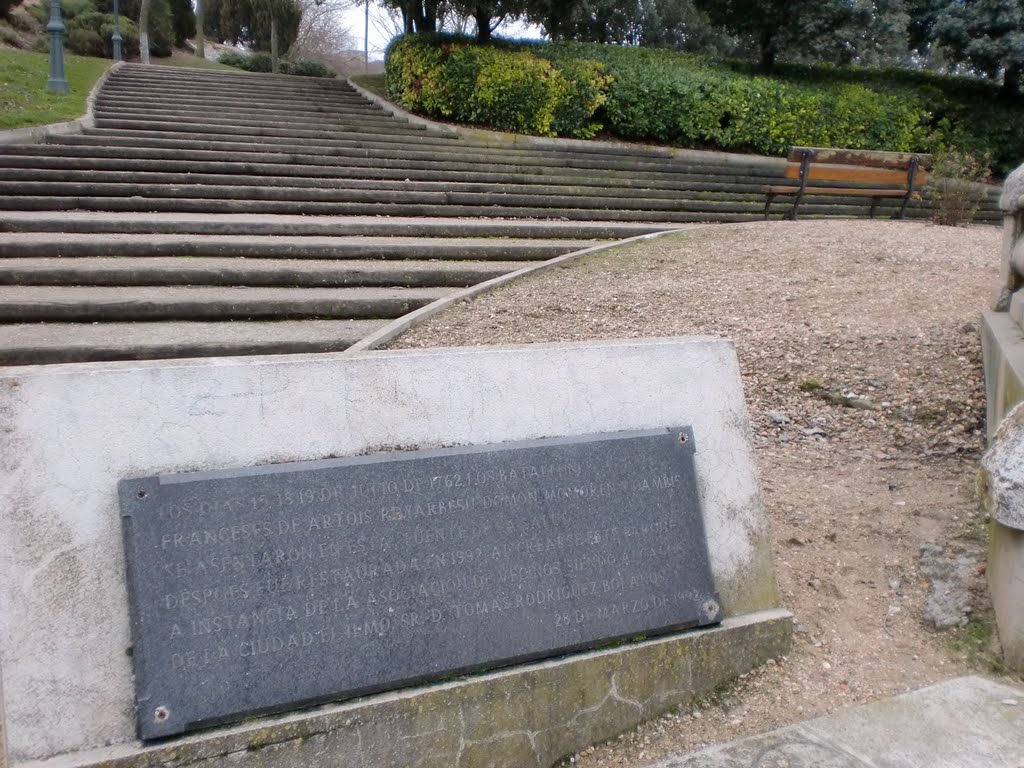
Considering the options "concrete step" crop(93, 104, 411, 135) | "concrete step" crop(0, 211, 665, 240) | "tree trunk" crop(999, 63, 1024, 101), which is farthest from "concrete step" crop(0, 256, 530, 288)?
"tree trunk" crop(999, 63, 1024, 101)

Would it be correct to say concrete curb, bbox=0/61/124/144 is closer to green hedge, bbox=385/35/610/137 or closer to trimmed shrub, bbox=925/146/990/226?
green hedge, bbox=385/35/610/137

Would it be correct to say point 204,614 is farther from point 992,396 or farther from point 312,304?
point 312,304

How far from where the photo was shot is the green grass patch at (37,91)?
11852 mm

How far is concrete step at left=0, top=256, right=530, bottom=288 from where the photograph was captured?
661 centimetres

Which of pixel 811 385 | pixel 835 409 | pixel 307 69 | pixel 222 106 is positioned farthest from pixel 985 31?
pixel 307 69

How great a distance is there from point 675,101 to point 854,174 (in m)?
5.28

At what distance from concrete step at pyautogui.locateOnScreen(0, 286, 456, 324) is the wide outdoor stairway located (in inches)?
0.5

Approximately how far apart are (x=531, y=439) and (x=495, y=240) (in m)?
6.88

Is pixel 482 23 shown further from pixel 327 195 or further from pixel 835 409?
pixel 835 409

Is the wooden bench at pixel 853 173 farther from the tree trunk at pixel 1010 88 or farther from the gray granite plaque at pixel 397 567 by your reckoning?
the tree trunk at pixel 1010 88

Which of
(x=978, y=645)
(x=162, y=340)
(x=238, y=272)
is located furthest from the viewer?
(x=238, y=272)

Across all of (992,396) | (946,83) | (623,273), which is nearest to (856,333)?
(992,396)

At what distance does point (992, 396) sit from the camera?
Answer: 14.0 feet

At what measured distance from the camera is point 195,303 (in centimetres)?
627
